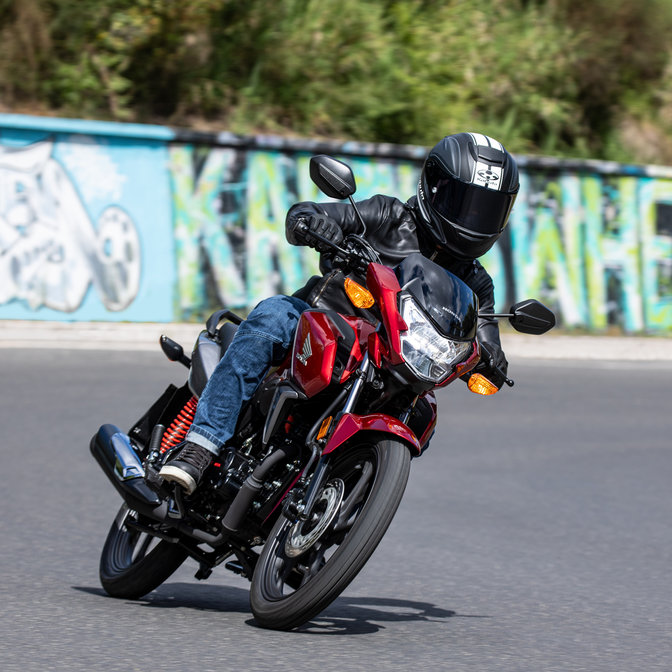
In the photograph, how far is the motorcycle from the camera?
3.86 m

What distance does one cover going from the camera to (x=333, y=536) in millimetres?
3963

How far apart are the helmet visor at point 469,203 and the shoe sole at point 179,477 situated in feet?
4.17

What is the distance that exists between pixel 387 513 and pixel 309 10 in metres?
15.3

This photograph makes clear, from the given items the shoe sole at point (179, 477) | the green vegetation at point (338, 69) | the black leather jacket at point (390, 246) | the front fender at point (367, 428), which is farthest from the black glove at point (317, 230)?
the green vegetation at point (338, 69)

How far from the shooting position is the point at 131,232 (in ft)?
48.5

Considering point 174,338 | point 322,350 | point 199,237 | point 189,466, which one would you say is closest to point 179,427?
point 189,466

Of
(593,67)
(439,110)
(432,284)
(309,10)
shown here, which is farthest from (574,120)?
(432,284)

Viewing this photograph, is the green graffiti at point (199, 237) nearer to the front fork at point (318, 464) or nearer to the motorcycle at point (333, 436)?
the motorcycle at point (333, 436)

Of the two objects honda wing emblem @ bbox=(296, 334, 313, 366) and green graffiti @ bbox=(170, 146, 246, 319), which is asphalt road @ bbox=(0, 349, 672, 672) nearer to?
honda wing emblem @ bbox=(296, 334, 313, 366)

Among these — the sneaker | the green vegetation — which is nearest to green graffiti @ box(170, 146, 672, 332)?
the green vegetation

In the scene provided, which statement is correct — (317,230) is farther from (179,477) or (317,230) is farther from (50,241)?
(50,241)

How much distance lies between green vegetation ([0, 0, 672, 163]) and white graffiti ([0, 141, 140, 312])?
2.39m

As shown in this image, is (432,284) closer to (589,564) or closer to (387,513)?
(387,513)

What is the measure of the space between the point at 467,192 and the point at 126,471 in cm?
164
